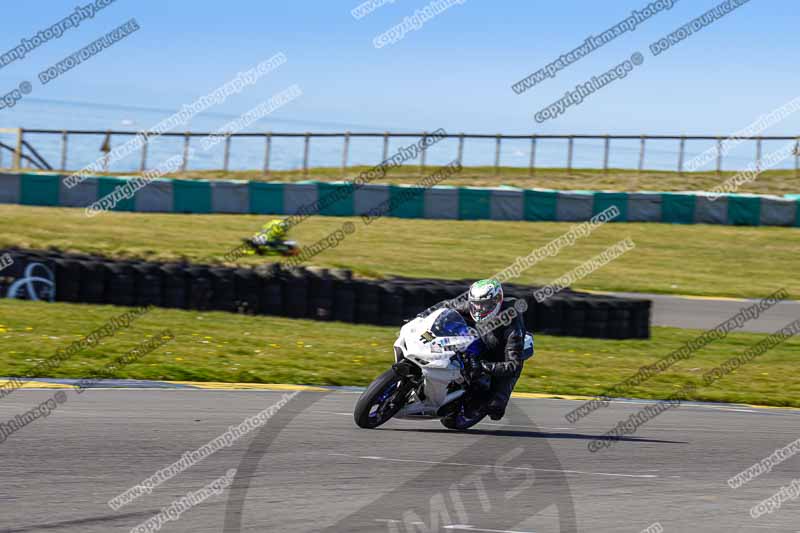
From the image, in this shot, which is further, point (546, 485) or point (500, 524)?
point (546, 485)

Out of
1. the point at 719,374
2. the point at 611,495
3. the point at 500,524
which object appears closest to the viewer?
the point at 500,524

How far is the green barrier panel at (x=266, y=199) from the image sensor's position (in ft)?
106

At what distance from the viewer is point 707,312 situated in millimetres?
21969

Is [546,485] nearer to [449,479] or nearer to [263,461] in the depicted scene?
[449,479]

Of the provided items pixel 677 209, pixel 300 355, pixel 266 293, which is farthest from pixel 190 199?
pixel 300 355

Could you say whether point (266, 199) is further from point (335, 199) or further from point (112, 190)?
point (112, 190)

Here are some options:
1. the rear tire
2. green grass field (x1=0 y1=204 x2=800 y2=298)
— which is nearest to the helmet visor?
the rear tire

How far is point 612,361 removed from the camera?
→ 1636cm

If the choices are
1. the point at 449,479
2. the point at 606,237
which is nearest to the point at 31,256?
the point at 449,479

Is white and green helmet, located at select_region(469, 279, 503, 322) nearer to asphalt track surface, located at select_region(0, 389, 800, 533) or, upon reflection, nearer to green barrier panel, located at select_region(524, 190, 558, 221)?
asphalt track surface, located at select_region(0, 389, 800, 533)

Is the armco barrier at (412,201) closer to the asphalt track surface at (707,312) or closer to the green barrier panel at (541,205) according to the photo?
the green barrier panel at (541,205)

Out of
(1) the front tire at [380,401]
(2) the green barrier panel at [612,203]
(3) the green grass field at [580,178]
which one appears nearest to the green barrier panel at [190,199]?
(3) the green grass field at [580,178]

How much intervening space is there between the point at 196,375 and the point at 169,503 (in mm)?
6602

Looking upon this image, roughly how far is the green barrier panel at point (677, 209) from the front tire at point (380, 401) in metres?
24.7
